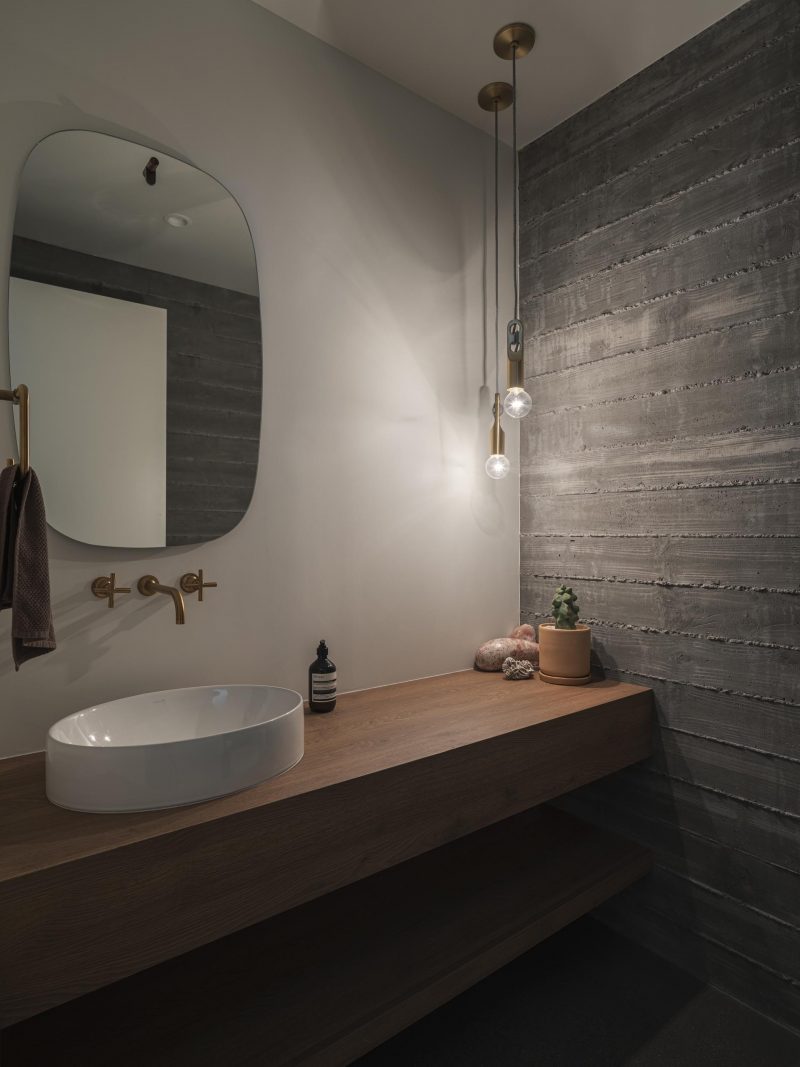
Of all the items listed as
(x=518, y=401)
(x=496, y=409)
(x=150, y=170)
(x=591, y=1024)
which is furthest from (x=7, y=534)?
(x=591, y=1024)

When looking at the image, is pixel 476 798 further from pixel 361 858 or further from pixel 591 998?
pixel 591 998

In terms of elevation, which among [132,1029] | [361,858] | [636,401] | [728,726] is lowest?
[132,1029]

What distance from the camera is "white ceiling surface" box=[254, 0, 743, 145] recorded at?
173 centimetres

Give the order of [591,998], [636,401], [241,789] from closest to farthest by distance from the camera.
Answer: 1. [241,789]
2. [591,998]
3. [636,401]

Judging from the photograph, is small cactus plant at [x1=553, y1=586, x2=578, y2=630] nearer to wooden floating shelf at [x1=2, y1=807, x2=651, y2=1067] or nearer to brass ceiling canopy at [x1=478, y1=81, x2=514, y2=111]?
wooden floating shelf at [x1=2, y1=807, x2=651, y2=1067]

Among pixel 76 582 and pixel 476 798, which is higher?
pixel 76 582

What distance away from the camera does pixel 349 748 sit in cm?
140

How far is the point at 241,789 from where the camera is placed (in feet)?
3.82

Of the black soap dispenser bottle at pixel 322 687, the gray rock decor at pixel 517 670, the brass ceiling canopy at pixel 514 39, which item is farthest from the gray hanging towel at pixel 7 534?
the brass ceiling canopy at pixel 514 39

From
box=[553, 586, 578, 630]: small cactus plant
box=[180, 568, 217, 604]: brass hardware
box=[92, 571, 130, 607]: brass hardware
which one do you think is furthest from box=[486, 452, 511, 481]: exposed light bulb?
box=[92, 571, 130, 607]: brass hardware

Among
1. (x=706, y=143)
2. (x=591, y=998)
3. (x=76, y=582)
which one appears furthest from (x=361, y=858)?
(x=706, y=143)

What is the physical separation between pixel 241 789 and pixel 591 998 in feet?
4.21

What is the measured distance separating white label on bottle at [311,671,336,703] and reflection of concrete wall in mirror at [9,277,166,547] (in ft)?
1.73

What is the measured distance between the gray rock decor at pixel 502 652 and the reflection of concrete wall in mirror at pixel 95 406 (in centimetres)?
111
